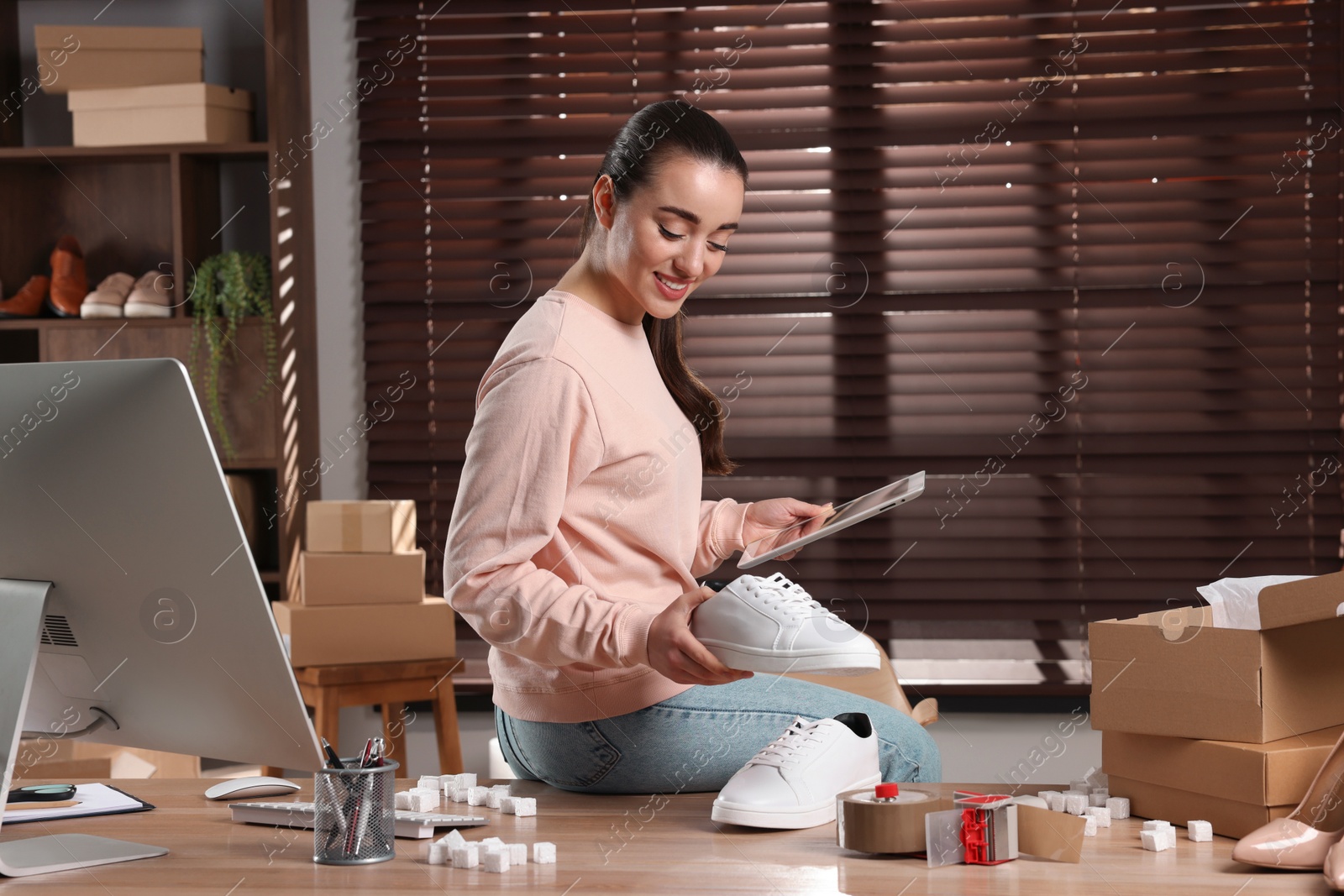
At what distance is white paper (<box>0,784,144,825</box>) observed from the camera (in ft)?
4.02

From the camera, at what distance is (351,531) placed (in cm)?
256

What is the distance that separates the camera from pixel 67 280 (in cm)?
293

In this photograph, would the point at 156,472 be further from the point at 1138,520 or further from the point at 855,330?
the point at 1138,520

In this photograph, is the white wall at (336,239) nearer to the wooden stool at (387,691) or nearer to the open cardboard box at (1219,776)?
the wooden stool at (387,691)

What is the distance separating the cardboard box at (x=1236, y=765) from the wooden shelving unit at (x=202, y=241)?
7.10 feet

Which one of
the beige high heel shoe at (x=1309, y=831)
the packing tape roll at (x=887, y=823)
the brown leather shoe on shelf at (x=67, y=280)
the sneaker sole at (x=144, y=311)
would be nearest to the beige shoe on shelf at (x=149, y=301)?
the sneaker sole at (x=144, y=311)

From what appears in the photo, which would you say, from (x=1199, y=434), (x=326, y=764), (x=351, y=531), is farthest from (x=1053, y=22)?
(x=326, y=764)

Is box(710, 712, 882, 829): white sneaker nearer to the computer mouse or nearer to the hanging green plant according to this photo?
the computer mouse

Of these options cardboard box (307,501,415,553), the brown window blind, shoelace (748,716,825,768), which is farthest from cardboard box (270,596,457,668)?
shoelace (748,716,825,768)

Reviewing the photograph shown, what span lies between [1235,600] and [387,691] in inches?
72.1

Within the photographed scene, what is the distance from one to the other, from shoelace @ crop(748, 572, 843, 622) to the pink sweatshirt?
0.44 ft

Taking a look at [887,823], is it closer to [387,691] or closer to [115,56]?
[387,691]

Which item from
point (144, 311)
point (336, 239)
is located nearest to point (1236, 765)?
point (336, 239)

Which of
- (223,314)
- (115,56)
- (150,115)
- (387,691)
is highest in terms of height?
(115,56)
